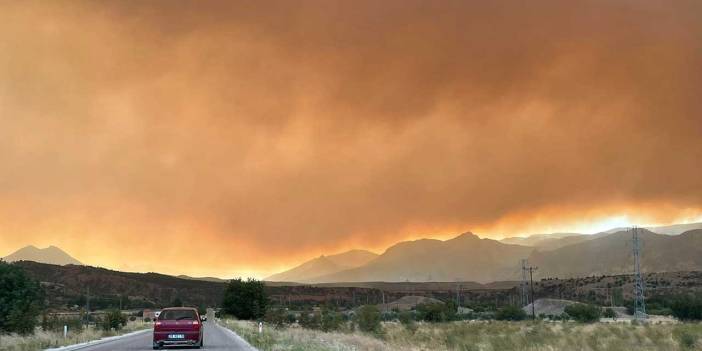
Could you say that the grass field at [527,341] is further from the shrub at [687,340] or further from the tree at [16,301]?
the tree at [16,301]

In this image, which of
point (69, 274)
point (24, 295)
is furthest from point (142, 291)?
point (24, 295)

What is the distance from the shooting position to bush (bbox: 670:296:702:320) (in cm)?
9212

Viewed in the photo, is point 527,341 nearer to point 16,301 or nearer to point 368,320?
point 368,320

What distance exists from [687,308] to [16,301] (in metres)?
84.0

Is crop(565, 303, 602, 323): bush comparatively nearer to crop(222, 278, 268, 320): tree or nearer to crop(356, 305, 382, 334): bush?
crop(356, 305, 382, 334): bush

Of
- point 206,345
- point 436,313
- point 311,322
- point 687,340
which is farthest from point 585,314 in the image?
point 206,345

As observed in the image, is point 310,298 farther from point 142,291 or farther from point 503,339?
point 503,339

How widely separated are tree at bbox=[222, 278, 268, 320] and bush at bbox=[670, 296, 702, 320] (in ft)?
200

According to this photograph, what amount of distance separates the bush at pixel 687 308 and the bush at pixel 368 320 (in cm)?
4788

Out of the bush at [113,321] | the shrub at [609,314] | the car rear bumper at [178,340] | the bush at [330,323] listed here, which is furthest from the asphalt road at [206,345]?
Result: the shrub at [609,314]

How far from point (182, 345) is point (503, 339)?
27.3 metres

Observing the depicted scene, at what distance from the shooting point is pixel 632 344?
49000mm

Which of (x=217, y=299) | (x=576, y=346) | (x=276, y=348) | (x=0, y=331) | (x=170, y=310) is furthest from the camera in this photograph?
(x=217, y=299)

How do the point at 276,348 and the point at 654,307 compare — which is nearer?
the point at 276,348
